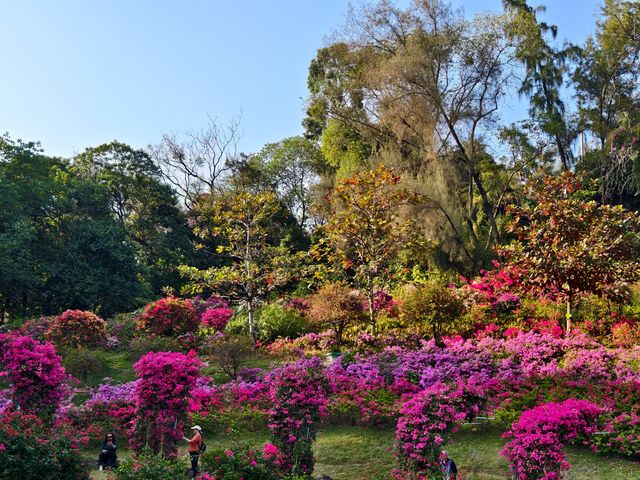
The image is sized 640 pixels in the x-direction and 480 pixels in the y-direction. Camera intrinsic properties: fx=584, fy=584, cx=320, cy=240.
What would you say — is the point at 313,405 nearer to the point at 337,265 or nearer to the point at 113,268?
the point at 337,265

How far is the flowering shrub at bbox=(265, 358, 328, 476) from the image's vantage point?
775cm

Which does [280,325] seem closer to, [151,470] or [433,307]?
[433,307]

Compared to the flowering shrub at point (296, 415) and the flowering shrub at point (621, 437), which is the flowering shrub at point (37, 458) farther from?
the flowering shrub at point (621, 437)

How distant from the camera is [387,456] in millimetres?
9047

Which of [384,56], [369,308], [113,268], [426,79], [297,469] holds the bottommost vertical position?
[297,469]

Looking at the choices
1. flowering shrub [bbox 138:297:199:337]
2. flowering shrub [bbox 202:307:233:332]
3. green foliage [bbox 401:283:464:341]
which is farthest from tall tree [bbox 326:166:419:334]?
flowering shrub [bbox 138:297:199:337]

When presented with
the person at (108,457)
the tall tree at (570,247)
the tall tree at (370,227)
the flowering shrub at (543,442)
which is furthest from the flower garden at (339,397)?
the tall tree at (370,227)

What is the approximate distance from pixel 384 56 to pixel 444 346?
1317 centimetres

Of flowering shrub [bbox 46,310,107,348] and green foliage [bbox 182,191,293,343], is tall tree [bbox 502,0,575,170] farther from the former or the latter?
flowering shrub [bbox 46,310,107,348]

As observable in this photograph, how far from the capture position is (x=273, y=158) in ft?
122

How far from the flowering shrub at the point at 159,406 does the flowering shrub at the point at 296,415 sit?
1.57 metres

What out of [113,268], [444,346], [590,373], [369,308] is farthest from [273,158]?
[590,373]

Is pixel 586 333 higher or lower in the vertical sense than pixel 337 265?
lower

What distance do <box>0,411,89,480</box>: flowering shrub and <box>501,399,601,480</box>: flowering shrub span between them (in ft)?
16.9
